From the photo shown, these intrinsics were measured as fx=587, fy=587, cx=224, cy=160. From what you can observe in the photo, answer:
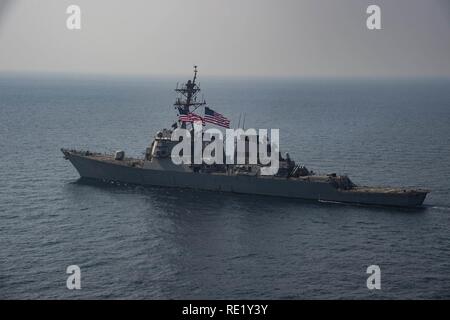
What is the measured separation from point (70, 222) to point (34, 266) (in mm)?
9324

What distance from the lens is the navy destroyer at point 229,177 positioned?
54188 mm

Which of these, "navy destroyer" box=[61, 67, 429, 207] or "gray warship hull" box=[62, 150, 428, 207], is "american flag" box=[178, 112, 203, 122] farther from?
"gray warship hull" box=[62, 150, 428, 207]

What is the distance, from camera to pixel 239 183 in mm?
57875

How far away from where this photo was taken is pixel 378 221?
49.0 metres

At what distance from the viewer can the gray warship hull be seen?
5359 cm

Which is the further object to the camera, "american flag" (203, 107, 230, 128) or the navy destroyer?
"american flag" (203, 107, 230, 128)

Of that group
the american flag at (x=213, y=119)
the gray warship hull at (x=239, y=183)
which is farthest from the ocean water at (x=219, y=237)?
the american flag at (x=213, y=119)

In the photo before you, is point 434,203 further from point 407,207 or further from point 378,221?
point 378,221

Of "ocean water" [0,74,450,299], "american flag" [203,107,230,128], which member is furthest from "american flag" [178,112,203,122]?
"ocean water" [0,74,450,299]

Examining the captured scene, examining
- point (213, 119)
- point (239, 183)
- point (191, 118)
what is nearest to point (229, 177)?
point (239, 183)

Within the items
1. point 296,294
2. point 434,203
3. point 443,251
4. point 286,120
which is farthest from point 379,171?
point 286,120

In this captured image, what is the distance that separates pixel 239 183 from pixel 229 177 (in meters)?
1.15

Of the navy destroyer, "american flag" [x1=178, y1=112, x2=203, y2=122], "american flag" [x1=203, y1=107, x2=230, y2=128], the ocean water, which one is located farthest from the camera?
"american flag" [x1=178, y1=112, x2=203, y2=122]

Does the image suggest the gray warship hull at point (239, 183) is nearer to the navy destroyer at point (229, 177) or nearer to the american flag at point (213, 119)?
the navy destroyer at point (229, 177)
